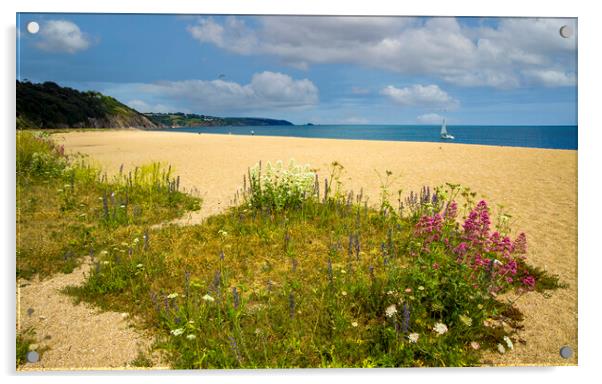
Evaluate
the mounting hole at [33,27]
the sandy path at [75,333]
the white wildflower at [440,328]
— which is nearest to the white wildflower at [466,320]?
the white wildflower at [440,328]

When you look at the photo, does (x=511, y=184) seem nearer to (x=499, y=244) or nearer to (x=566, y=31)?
(x=566, y=31)

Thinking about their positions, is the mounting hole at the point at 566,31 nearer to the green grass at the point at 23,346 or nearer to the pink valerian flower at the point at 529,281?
the pink valerian flower at the point at 529,281

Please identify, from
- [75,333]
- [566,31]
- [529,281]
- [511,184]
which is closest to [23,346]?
[75,333]

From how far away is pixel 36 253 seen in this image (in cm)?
509

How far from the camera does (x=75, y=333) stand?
12.9 ft

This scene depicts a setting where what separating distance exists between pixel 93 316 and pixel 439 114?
16.0ft

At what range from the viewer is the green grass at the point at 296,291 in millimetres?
3662

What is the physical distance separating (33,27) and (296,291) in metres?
4.31

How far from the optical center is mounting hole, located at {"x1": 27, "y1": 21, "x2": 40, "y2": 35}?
4406mm

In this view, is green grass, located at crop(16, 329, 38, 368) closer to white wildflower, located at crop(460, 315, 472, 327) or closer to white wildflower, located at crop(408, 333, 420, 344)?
white wildflower, located at crop(408, 333, 420, 344)

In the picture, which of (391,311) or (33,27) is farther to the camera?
(33,27)

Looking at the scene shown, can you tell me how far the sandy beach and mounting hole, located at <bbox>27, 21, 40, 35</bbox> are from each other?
3.15 m

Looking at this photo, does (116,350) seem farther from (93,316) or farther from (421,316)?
(421,316)

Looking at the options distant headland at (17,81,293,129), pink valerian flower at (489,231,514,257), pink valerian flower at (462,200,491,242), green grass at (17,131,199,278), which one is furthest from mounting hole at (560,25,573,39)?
green grass at (17,131,199,278)
